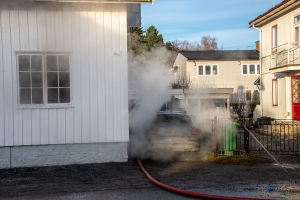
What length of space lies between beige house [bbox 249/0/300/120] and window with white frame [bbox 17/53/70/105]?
12907mm

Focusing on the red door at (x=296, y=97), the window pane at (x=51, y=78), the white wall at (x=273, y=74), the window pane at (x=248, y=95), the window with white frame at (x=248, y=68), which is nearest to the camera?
the window pane at (x=51, y=78)

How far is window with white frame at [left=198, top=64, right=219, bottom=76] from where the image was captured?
3919 cm

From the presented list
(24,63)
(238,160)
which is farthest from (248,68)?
(24,63)

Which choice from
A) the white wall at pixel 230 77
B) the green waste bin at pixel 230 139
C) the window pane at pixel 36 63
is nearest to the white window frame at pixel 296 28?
the green waste bin at pixel 230 139

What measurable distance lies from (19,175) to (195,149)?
4.46 m

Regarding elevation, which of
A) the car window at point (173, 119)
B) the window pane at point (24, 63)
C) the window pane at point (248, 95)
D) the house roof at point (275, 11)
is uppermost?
the house roof at point (275, 11)

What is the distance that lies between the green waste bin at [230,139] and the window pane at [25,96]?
5.48 m

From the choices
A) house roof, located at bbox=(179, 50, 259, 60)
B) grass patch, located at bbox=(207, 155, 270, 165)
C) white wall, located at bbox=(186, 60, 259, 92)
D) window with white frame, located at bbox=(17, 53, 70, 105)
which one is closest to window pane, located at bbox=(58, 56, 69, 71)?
window with white frame, located at bbox=(17, 53, 70, 105)

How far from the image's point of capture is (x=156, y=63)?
1513 centimetres

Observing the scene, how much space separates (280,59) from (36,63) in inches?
604

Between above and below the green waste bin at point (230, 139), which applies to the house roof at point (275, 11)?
above

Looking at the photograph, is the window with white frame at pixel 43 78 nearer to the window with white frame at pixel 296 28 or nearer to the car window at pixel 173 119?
the car window at pixel 173 119

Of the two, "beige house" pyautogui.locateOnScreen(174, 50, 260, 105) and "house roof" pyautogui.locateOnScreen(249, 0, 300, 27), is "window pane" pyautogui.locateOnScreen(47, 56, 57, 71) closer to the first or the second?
"house roof" pyautogui.locateOnScreen(249, 0, 300, 27)

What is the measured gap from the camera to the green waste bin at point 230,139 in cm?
1114
